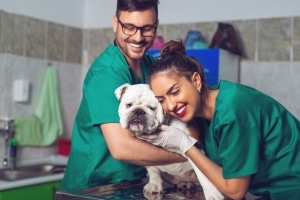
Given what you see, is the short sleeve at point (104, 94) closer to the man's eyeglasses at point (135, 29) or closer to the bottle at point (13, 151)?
the man's eyeglasses at point (135, 29)

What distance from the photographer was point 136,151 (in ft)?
4.26

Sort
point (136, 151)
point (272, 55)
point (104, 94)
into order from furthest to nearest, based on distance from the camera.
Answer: point (272, 55), point (104, 94), point (136, 151)

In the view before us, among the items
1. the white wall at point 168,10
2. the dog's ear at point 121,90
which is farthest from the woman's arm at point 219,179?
the white wall at point 168,10

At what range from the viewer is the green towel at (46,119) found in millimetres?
2760

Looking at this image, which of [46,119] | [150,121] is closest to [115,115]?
[150,121]

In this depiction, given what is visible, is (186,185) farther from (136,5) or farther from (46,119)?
(46,119)

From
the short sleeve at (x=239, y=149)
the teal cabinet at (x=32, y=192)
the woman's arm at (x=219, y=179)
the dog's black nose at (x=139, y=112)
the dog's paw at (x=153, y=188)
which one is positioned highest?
the dog's black nose at (x=139, y=112)

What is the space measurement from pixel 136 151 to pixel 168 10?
1.75m

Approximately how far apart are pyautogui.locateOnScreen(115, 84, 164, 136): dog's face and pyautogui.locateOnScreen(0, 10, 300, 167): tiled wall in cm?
140

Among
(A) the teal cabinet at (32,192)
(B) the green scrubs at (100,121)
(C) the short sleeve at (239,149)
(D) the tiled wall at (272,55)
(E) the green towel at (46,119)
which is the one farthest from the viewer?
(E) the green towel at (46,119)

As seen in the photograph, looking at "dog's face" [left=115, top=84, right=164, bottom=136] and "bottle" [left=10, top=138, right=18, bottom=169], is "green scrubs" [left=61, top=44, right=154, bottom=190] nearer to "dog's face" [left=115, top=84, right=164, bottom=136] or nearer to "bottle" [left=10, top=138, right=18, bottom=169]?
"dog's face" [left=115, top=84, right=164, bottom=136]

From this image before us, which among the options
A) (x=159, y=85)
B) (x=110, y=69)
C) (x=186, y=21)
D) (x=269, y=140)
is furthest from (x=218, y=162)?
(x=186, y=21)

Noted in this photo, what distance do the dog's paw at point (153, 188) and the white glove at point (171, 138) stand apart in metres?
0.15

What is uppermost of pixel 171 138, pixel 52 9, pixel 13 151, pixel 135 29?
pixel 52 9
